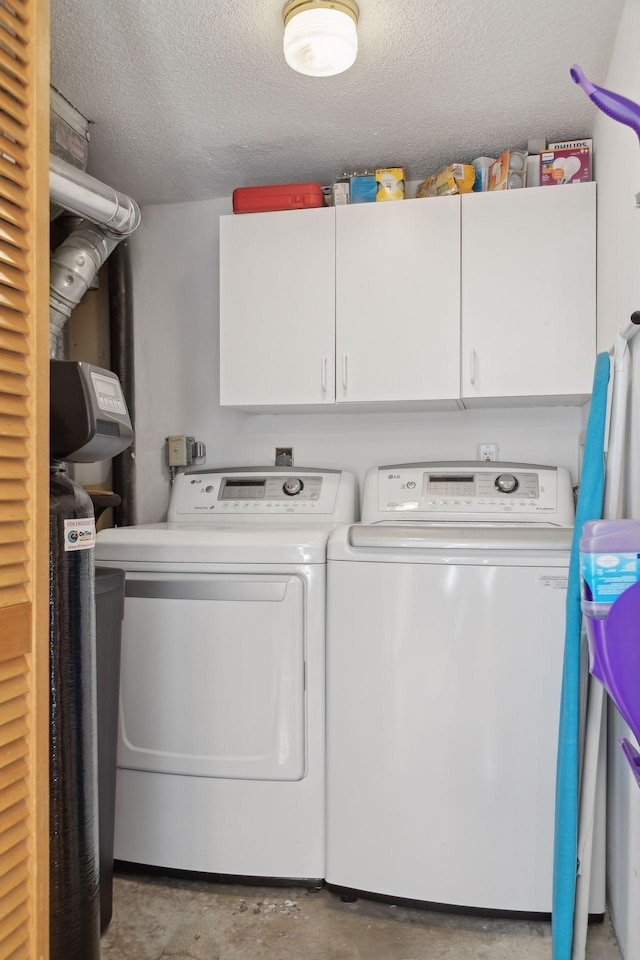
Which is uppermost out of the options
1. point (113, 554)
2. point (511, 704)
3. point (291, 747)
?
point (113, 554)

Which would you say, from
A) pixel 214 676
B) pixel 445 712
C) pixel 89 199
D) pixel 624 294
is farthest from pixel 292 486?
pixel 624 294

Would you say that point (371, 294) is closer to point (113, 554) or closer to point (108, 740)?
point (113, 554)

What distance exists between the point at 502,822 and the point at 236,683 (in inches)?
31.7

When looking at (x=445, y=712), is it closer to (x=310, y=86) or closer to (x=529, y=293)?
(x=529, y=293)

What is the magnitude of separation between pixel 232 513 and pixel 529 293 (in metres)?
1.29

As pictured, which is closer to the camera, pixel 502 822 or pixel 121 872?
pixel 502 822

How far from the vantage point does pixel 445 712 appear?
182cm

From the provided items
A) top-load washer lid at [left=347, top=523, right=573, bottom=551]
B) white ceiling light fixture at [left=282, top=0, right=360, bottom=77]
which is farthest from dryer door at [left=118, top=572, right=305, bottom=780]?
white ceiling light fixture at [left=282, top=0, right=360, bottom=77]

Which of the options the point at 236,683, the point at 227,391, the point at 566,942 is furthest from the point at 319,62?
the point at 566,942

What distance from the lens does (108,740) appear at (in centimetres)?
181

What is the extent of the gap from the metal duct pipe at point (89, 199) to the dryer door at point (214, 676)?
1.03 meters

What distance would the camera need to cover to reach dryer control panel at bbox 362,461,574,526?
2.29 metres

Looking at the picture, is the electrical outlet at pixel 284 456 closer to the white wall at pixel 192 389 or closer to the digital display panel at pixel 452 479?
the white wall at pixel 192 389

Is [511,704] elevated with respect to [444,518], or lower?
lower
